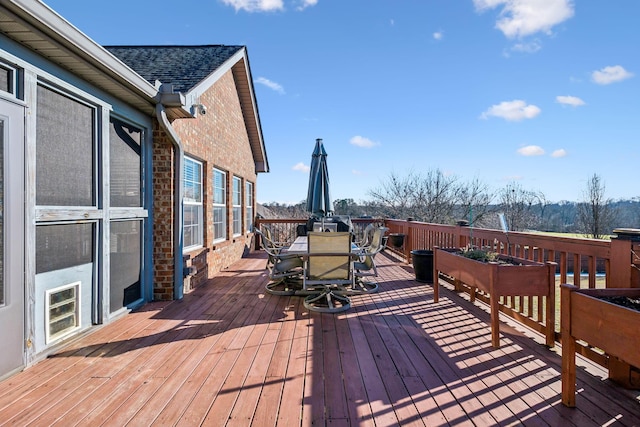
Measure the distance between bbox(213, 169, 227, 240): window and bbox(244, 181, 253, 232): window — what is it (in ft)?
6.31

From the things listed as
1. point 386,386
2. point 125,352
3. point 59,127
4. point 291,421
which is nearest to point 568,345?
point 386,386

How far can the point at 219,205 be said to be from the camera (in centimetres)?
680

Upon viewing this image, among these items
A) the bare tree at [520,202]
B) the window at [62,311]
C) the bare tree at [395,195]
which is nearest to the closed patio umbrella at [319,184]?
the window at [62,311]

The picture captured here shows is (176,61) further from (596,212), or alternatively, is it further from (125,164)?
(596,212)

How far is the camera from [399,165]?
19.7m

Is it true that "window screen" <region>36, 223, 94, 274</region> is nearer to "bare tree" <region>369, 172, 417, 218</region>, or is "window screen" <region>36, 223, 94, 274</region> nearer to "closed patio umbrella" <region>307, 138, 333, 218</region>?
"closed patio umbrella" <region>307, 138, 333, 218</region>

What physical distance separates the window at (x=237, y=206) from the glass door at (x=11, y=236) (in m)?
5.74

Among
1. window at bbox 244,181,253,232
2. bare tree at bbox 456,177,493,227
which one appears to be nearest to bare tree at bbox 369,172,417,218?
bare tree at bbox 456,177,493,227

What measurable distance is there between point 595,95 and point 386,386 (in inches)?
544

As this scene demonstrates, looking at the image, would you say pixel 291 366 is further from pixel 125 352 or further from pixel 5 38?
pixel 5 38

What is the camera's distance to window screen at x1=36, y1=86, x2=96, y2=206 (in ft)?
8.75

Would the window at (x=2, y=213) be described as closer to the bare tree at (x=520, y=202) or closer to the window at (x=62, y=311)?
the window at (x=62, y=311)

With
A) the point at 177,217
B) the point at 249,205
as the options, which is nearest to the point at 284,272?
the point at 177,217

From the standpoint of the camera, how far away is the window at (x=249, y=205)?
9.16 meters
